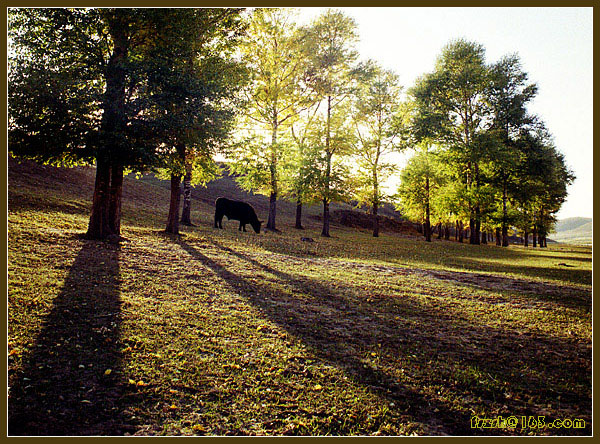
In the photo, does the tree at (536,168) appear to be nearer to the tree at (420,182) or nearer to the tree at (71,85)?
the tree at (420,182)

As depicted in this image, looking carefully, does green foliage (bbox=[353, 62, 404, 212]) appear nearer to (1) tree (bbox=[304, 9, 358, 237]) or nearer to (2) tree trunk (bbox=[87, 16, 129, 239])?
(1) tree (bbox=[304, 9, 358, 237])

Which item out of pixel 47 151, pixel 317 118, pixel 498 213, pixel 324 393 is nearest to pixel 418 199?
pixel 498 213

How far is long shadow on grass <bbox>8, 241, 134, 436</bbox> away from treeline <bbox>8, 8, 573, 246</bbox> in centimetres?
696

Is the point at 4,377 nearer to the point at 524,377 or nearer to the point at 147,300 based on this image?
the point at 147,300

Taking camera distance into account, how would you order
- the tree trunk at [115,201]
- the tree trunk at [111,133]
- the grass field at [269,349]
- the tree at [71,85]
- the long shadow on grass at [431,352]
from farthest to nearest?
1. the tree trunk at [115,201]
2. the tree trunk at [111,133]
3. the tree at [71,85]
4. the long shadow on grass at [431,352]
5. the grass field at [269,349]

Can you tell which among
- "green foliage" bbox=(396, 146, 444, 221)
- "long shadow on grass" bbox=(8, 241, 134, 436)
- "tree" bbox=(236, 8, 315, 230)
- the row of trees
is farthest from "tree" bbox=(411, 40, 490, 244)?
"long shadow on grass" bbox=(8, 241, 134, 436)

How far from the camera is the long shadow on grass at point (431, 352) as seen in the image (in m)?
4.37

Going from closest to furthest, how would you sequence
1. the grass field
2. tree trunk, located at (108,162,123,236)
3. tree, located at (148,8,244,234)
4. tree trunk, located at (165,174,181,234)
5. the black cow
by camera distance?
the grass field, tree, located at (148,8,244,234), tree trunk, located at (108,162,123,236), tree trunk, located at (165,174,181,234), the black cow

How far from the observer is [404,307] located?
8258 mm

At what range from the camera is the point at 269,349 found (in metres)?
5.40

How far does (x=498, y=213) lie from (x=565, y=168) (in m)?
19.0

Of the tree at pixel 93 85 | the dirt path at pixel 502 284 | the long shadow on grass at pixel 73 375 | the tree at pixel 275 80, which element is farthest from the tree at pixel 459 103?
the long shadow on grass at pixel 73 375

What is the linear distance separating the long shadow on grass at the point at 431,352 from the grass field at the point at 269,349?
30 mm

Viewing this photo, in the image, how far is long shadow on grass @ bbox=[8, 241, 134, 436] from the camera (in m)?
3.36
